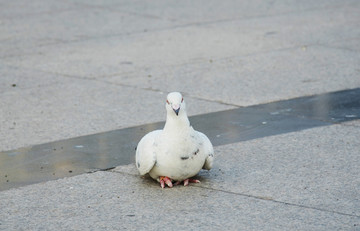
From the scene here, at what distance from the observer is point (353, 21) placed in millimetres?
11609

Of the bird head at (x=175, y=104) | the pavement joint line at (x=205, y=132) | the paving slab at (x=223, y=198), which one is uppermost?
the bird head at (x=175, y=104)

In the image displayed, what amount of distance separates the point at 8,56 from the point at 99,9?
11.9 ft

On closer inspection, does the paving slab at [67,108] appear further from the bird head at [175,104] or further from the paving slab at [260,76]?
the bird head at [175,104]

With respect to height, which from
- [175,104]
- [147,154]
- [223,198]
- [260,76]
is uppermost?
[175,104]

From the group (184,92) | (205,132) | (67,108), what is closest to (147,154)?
(205,132)

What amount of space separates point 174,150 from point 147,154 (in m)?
0.22

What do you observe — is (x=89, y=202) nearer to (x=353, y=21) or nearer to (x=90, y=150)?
(x=90, y=150)

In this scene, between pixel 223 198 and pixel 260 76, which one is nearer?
pixel 223 198

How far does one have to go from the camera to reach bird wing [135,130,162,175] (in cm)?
512

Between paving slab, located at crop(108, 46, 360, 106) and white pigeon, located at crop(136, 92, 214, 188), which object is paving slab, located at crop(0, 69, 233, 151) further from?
white pigeon, located at crop(136, 92, 214, 188)

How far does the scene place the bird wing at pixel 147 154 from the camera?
5.12m

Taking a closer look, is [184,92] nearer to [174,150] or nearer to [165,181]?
[165,181]

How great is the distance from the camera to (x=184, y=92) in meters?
8.07

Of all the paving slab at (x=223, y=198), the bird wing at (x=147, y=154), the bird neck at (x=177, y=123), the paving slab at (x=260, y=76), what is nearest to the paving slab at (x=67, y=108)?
the paving slab at (x=260, y=76)
